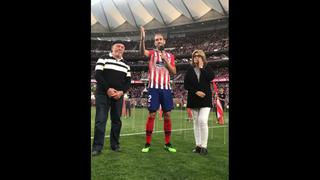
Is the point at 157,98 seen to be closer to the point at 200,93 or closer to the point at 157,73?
the point at 157,73

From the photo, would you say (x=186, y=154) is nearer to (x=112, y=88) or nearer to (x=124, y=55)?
(x=112, y=88)

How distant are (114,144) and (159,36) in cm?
142

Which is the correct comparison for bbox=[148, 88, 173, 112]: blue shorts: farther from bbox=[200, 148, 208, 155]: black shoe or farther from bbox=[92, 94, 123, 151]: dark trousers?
bbox=[200, 148, 208, 155]: black shoe

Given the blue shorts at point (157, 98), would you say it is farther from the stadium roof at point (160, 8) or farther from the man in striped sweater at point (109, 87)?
the stadium roof at point (160, 8)

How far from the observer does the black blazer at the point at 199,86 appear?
362 centimetres

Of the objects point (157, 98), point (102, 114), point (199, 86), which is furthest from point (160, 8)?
point (102, 114)

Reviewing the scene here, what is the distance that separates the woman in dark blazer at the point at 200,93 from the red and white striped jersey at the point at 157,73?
0.93ft

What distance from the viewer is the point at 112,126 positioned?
370cm

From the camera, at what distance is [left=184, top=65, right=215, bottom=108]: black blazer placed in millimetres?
3618

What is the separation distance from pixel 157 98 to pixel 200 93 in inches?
20.4

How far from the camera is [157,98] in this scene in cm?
358

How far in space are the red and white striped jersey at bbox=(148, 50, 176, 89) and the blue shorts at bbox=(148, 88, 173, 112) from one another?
48mm

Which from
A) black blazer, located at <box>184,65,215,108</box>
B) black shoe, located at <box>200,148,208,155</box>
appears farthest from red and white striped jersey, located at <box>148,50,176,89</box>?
black shoe, located at <box>200,148,208,155</box>

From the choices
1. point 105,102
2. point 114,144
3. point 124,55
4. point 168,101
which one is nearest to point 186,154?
point 168,101
